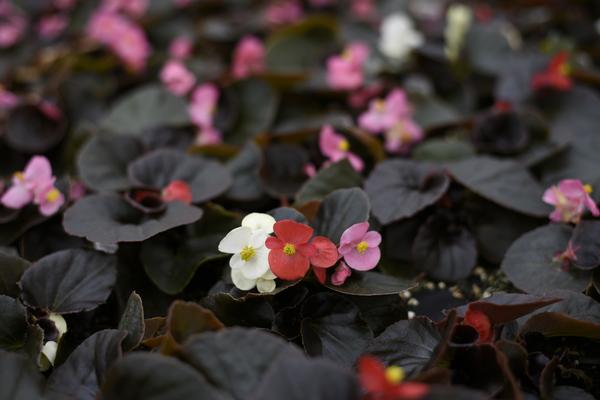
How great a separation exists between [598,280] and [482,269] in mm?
227

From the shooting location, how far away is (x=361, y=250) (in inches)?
37.1

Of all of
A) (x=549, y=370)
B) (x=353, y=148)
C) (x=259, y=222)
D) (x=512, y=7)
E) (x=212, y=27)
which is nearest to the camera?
(x=549, y=370)

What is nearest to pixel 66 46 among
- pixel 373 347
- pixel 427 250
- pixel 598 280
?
pixel 427 250

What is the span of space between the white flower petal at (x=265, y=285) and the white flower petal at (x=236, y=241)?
0.18ft

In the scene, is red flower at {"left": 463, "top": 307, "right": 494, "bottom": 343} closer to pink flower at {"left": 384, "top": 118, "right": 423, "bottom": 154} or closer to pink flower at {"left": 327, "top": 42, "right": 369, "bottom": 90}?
pink flower at {"left": 384, "top": 118, "right": 423, "bottom": 154}

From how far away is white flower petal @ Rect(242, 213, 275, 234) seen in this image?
A: 94 cm

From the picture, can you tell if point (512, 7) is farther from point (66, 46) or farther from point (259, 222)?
point (259, 222)

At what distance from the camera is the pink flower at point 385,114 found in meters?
1.42

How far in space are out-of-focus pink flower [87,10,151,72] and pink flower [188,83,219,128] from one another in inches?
12.1

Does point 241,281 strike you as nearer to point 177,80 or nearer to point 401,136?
point 401,136

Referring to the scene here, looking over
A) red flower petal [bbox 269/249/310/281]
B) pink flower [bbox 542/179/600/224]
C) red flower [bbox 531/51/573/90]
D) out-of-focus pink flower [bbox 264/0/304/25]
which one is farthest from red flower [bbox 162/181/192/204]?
out-of-focus pink flower [bbox 264/0/304/25]

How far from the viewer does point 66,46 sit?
6.41 feet

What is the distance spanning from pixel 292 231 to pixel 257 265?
0.07m

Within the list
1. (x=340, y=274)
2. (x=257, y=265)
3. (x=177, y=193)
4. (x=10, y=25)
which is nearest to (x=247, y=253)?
(x=257, y=265)
